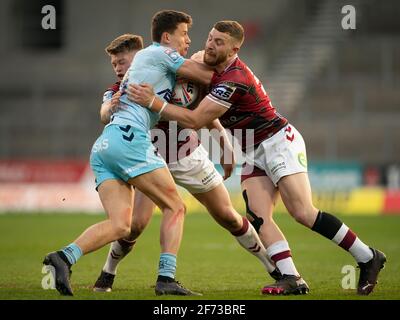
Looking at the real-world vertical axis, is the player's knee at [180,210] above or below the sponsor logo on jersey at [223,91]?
below

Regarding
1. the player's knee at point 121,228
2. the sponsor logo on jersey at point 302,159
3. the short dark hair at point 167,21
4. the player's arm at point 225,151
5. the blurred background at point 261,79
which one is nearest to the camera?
the player's knee at point 121,228

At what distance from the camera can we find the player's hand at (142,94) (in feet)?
25.5

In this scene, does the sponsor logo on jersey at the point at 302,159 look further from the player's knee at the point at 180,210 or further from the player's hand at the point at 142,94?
the player's hand at the point at 142,94

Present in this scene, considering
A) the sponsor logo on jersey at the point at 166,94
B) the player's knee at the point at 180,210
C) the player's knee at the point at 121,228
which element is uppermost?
the sponsor logo on jersey at the point at 166,94

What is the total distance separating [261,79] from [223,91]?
17501mm

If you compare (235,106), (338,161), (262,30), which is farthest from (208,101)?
(262,30)

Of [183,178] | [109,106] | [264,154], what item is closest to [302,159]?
[264,154]

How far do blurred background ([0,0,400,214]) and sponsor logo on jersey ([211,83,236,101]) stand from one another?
12.4 meters

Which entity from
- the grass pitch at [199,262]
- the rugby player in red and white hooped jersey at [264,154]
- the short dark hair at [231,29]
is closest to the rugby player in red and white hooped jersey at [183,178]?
the rugby player in red and white hooped jersey at [264,154]

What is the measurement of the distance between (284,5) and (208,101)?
62.6 feet

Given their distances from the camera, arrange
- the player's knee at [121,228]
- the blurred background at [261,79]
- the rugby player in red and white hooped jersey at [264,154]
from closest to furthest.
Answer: the player's knee at [121,228] < the rugby player in red and white hooped jersey at [264,154] < the blurred background at [261,79]

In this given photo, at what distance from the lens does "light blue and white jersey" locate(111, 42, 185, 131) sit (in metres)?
7.83

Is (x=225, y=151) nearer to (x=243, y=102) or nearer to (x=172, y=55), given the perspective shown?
(x=243, y=102)

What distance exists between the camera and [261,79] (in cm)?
2523
